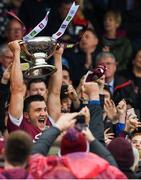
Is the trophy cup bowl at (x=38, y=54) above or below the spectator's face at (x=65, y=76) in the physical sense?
above

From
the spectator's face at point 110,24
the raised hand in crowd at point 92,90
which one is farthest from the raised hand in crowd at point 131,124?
the spectator's face at point 110,24

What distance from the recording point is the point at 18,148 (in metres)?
7.42

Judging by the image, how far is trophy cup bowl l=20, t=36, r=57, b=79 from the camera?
10016 millimetres

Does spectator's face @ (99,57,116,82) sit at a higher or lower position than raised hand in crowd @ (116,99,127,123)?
higher

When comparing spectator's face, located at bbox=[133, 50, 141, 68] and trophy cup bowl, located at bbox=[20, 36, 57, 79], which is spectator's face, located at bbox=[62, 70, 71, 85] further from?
trophy cup bowl, located at bbox=[20, 36, 57, 79]

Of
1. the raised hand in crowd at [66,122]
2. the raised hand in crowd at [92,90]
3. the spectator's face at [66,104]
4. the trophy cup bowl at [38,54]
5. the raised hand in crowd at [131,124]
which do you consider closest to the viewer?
the raised hand in crowd at [66,122]

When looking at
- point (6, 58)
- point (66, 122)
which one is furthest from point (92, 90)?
point (6, 58)

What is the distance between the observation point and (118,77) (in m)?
13.8

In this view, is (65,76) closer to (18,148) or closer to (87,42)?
(87,42)

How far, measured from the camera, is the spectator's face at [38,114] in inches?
413

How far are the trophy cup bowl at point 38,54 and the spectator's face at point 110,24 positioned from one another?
15.1 feet

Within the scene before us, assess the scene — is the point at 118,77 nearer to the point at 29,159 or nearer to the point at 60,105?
the point at 60,105

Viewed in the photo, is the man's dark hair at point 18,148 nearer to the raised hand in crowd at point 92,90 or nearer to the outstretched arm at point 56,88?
the raised hand in crowd at point 92,90

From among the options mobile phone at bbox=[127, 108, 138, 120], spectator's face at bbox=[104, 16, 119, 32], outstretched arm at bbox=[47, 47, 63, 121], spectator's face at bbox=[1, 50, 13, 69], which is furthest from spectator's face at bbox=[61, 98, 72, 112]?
spectator's face at bbox=[104, 16, 119, 32]
